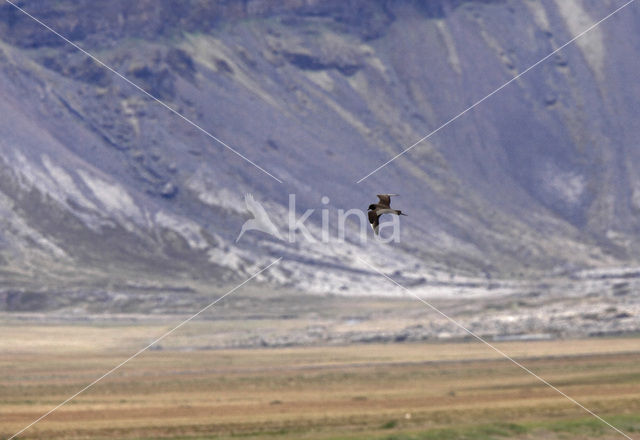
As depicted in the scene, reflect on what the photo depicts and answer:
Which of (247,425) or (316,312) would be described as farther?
(316,312)

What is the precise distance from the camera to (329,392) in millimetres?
88375

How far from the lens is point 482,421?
235 feet

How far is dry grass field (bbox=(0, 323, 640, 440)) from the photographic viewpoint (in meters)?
69.2

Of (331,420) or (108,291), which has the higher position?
(108,291)

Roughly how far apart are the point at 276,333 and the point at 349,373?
4759cm

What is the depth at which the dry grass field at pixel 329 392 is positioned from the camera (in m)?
69.2

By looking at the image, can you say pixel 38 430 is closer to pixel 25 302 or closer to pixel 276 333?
pixel 276 333

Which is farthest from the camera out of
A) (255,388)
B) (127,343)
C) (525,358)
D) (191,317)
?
(191,317)

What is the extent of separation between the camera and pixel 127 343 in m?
142

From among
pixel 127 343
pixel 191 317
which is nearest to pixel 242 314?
pixel 191 317

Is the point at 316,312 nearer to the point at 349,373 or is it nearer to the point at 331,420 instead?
the point at 349,373

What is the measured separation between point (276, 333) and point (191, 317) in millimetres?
23041

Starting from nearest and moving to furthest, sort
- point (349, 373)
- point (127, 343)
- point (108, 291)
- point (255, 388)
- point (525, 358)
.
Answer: point (255, 388)
point (349, 373)
point (525, 358)
point (127, 343)
point (108, 291)

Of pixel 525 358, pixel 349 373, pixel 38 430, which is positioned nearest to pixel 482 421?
pixel 38 430
